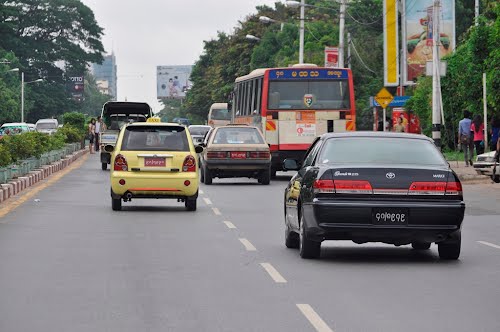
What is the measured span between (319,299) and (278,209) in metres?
14.2

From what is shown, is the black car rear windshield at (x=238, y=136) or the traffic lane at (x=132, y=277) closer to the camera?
the traffic lane at (x=132, y=277)

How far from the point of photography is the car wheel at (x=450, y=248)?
15992 millimetres

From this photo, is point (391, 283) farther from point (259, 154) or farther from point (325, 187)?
point (259, 154)

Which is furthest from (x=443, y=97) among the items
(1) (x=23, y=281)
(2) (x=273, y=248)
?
(1) (x=23, y=281)

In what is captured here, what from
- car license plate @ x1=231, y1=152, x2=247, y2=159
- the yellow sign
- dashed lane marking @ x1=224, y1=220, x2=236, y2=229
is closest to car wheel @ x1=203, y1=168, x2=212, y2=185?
car license plate @ x1=231, y1=152, x2=247, y2=159

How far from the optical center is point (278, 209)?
26.7 metres

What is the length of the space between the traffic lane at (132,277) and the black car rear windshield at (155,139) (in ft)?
6.30

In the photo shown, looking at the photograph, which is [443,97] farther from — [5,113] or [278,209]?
[5,113]

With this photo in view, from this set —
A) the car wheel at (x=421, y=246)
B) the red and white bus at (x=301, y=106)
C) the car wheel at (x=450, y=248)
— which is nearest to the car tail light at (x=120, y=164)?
the car wheel at (x=421, y=246)

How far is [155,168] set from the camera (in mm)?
25750

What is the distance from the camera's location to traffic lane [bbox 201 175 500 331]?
36.6 feet

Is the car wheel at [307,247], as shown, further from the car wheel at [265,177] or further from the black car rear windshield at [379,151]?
the car wheel at [265,177]

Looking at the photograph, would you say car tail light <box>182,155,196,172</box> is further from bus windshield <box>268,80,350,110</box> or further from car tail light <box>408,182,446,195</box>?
bus windshield <box>268,80,350,110</box>

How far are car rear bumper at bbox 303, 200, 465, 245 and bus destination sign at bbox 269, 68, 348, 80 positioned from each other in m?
25.9
